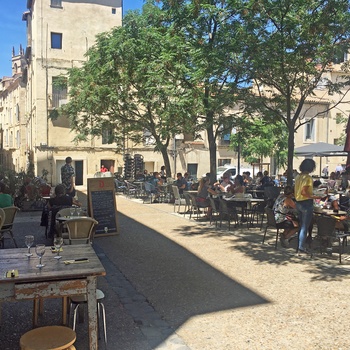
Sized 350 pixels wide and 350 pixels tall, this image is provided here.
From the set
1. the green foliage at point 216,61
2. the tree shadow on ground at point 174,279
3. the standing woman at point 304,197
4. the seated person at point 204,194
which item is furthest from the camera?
the seated person at point 204,194

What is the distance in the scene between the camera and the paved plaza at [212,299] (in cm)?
412

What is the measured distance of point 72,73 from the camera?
2052 cm

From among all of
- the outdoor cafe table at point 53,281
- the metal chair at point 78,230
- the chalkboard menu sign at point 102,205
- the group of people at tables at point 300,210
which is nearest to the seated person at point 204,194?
the chalkboard menu sign at point 102,205

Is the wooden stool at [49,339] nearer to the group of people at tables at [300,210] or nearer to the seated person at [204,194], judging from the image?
the group of people at tables at [300,210]

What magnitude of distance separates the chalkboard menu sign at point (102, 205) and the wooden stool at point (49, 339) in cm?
612

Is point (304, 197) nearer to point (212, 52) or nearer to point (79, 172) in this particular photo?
point (212, 52)

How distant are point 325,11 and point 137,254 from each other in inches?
269

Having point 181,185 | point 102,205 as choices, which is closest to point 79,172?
point 181,185

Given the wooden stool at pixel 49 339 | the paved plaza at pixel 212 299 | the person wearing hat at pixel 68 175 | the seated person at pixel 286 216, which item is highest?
the person wearing hat at pixel 68 175

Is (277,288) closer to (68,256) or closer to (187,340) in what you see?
(187,340)

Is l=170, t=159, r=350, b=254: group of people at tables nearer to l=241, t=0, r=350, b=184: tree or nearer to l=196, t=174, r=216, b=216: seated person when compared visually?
l=241, t=0, r=350, b=184: tree

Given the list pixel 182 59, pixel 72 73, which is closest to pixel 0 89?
pixel 72 73

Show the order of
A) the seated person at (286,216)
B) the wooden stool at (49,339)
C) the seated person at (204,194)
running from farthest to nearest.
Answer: the seated person at (204,194) < the seated person at (286,216) < the wooden stool at (49,339)

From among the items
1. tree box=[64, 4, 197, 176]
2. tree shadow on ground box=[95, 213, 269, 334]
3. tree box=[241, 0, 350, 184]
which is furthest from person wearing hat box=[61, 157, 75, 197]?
tree box=[241, 0, 350, 184]
